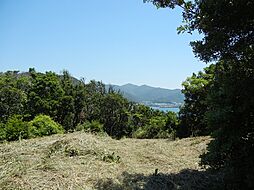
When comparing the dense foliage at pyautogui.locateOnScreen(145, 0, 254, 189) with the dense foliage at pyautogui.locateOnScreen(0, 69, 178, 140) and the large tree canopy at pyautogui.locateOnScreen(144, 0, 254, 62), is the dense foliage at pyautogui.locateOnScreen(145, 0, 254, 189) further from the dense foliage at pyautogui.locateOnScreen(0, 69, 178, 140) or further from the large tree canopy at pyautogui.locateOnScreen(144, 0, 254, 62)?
the dense foliage at pyautogui.locateOnScreen(0, 69, 178, 140)

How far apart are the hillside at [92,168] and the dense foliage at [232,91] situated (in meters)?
1.10

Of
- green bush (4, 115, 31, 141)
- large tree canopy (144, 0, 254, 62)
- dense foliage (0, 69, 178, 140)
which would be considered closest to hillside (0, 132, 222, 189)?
large tree canopy (144, 0, 254, 62)

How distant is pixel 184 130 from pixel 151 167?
32.5 feet

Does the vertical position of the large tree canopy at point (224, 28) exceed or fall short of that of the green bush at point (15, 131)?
it exceeds it

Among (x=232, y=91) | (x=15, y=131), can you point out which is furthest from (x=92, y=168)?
(x=15, y=131)

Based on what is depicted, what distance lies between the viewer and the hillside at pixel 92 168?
17.2 ft

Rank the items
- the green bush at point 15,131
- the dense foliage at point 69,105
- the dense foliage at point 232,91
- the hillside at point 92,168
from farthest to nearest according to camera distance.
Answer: the dense foliage at point 69,105
the green bush at point 15,131
the hillside at point 92,168
the dense foliage at point 232,91

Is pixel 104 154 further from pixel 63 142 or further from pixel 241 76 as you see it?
pixel 241 76

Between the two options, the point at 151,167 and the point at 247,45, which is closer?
the point at 247,45

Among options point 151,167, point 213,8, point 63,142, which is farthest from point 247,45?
point 63,142

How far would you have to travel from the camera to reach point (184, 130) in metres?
16.2

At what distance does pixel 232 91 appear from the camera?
4793 mm

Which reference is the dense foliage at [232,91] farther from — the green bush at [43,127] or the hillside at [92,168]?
the green bush at [43,127]

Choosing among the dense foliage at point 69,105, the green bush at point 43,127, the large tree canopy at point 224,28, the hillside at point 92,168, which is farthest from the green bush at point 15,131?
the dense foliage at point 69,105
